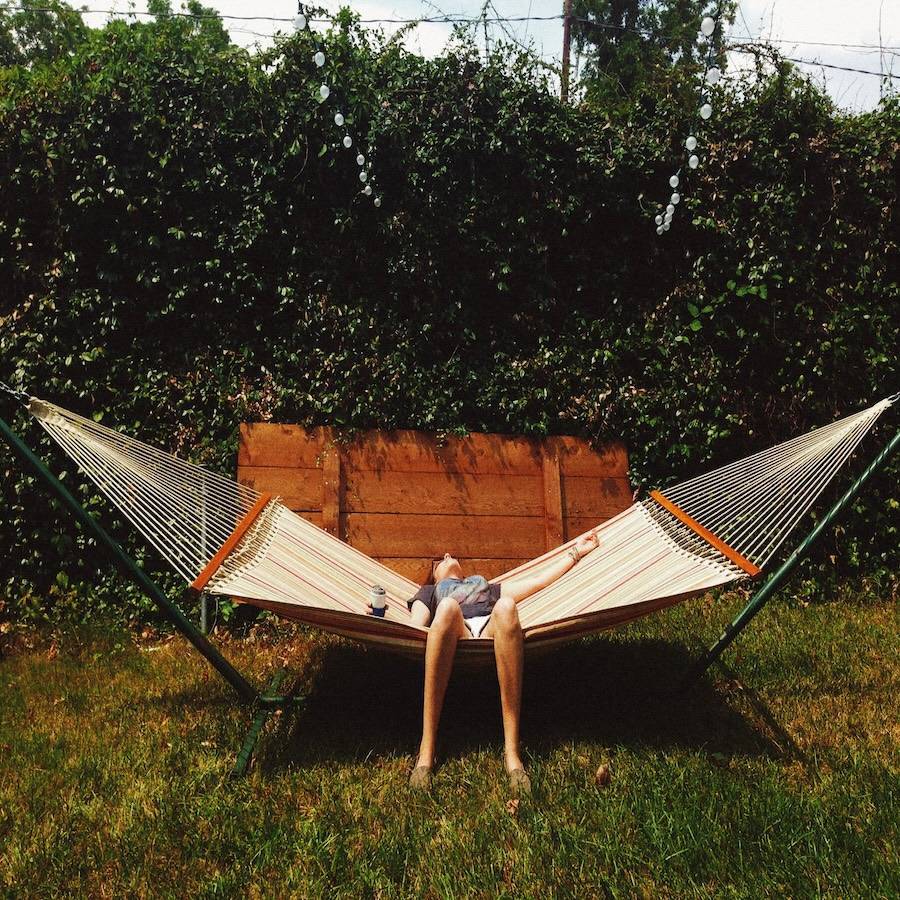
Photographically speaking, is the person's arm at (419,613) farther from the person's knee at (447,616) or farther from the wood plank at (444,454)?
the wood plank at (444,454)

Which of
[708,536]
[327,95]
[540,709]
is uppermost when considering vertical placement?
[327,95]

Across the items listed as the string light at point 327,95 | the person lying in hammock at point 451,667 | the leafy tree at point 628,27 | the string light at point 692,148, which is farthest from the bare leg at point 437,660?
the leafy tree at point 628,27

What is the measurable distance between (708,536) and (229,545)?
1.55m

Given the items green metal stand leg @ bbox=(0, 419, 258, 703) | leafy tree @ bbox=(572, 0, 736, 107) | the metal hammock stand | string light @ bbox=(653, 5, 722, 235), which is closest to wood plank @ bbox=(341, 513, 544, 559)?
the metal hammock stand

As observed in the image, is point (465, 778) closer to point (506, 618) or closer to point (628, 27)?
point (506, 618)

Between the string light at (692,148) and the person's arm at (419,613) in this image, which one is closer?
the person's arm at (419,613)

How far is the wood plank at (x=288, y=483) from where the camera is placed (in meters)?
3.66

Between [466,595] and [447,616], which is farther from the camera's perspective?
[466,595]

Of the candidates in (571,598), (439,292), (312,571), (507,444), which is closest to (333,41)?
(439,292)

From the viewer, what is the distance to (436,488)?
12.4 ft

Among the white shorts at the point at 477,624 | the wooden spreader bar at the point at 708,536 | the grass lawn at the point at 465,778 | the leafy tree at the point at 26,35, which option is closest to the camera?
the grass lawn at the point at 465,778

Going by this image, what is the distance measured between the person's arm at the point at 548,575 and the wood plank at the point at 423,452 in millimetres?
811

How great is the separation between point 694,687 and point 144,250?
2912mm

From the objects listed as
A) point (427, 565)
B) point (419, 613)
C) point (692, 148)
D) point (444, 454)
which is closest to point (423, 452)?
point (444, 454)
